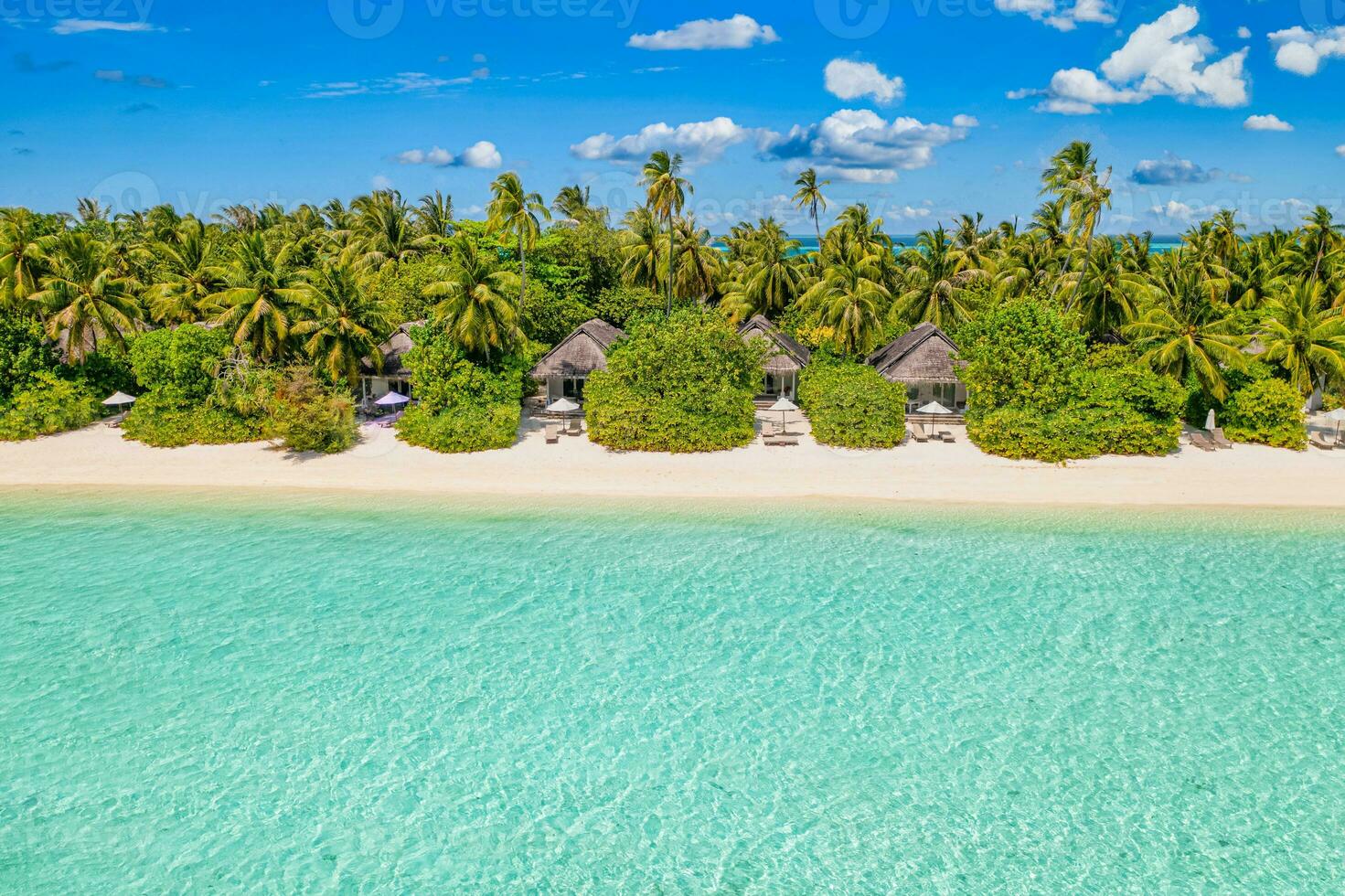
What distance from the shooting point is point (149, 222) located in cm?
4953

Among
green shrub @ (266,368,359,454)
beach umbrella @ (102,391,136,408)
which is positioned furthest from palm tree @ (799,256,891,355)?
beach umbrella @ (102,391,136,408)

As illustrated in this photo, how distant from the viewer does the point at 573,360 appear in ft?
97.0

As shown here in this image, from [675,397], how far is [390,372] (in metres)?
10.9

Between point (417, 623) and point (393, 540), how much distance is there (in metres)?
4.42

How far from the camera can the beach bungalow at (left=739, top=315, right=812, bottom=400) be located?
101 ft

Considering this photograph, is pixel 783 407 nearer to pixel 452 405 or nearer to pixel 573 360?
pixel 573 360

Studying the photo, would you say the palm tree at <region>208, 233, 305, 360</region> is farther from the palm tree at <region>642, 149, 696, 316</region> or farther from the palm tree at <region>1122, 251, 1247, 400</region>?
the palm tree at <region>1122, 251, 1247, 400</region>

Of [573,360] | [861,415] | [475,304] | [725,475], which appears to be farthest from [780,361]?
[475,304]

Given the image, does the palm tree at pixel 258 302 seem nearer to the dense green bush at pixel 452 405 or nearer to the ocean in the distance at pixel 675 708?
the dense green bush at pixel 452 405

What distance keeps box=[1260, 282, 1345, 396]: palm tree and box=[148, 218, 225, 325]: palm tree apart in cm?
3551

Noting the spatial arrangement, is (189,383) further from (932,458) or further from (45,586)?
(932,458)

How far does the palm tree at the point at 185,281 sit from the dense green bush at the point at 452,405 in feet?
33.3

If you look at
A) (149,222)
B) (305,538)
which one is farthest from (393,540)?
(149,222)

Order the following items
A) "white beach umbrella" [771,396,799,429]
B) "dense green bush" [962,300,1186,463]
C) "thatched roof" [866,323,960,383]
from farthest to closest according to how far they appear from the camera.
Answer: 1. "thatched roof" [866,323,960,383]
2. "white beach umbrella" [771,396,799,429]
3. "dense green bush" [962,300,1186,463]
